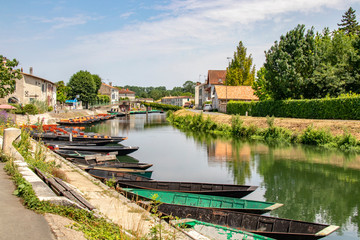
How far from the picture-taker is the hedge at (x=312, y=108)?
34406 millimetres

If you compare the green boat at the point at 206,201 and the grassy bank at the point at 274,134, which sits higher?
the grassy bank at the point at 274,134

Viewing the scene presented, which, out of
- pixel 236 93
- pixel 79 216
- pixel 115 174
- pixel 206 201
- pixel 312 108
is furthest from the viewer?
pixel 236 93

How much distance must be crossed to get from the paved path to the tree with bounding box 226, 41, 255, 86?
3040 inches

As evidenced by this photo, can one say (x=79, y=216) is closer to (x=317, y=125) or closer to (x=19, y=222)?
(x=19, y=222)

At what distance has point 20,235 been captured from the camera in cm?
608

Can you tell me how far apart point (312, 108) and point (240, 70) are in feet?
149

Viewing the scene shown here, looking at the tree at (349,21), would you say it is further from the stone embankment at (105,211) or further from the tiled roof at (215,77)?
the stone embankment at (105,211)

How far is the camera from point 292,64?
46125 millimetres

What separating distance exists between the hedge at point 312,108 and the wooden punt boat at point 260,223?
92.2ft

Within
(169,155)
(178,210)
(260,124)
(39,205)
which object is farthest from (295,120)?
(39,205)

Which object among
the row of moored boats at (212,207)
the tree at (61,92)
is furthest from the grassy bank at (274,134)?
the tree at (61,92)

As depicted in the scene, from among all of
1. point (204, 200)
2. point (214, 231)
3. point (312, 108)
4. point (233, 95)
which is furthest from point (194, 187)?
point (233, 95)

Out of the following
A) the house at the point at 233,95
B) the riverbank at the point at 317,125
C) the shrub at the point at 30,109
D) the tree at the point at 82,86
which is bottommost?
the riverbank at the point at 317,125

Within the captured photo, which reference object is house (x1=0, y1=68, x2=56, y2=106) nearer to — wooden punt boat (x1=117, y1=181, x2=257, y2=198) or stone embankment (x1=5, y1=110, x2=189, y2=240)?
stone embankment (x1=5, y1=110, x2=189, y2=240)
